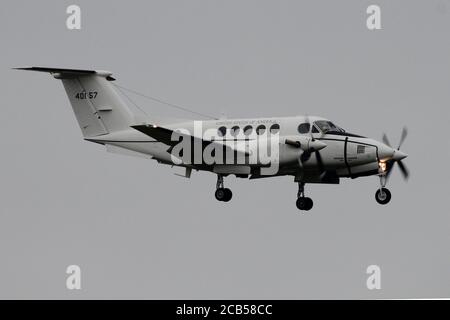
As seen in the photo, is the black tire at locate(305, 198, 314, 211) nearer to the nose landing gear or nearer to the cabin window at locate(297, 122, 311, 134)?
the nose landing gear

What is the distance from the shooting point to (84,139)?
57.1 meters

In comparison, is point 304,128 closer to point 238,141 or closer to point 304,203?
point 238,141

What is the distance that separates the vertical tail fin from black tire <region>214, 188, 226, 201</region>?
4761 millimetres

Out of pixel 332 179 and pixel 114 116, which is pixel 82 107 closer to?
pixel 114 116

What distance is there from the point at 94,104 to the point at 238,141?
666 cm

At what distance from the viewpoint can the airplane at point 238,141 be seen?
52625 mm

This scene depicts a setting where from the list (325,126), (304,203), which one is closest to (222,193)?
(304,203)

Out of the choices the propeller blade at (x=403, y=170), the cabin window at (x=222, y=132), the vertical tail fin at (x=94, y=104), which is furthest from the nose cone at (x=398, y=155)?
the vertical tail fin at (x=94, y=104)

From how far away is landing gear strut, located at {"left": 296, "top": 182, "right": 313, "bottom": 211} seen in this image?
2181 inches

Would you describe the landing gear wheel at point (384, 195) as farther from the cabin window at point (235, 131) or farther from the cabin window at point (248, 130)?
the cabin window at point (235, 131)
